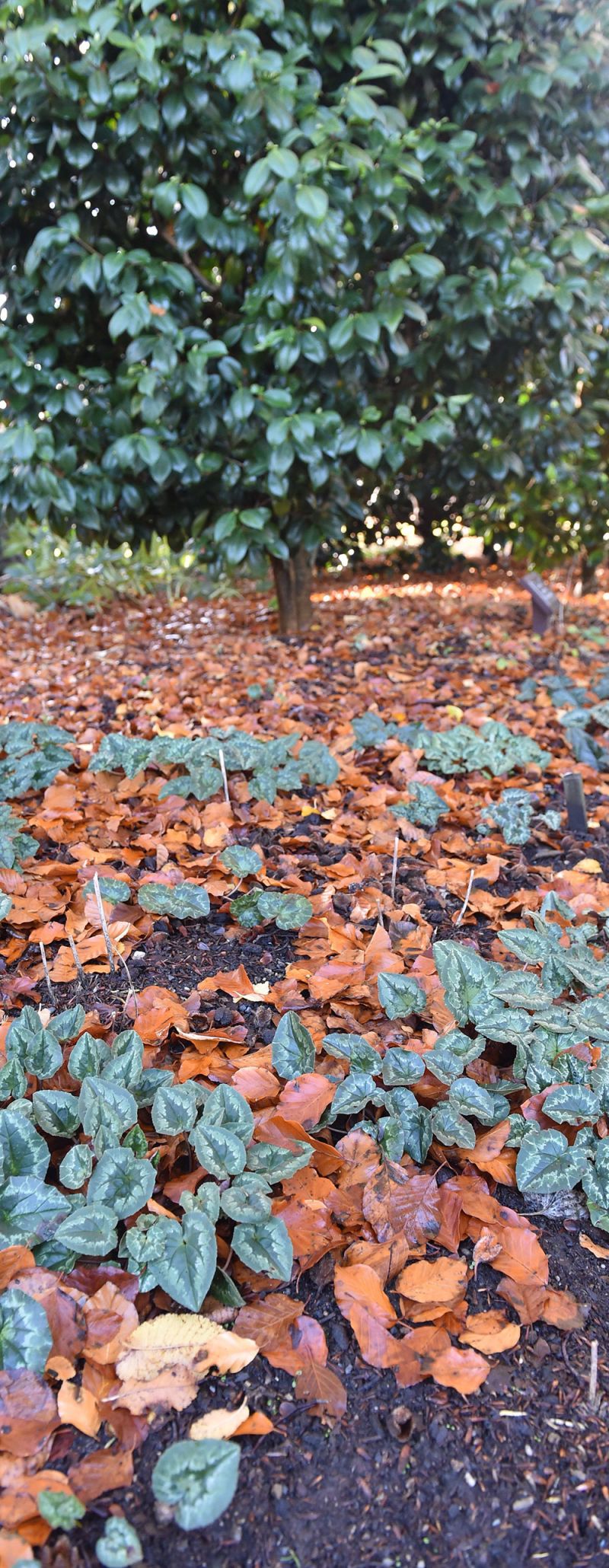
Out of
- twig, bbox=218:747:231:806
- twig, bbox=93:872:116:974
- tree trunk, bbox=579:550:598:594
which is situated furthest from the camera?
tree trunk, bbox=579:550:598:594

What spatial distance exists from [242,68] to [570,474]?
8.74 ft

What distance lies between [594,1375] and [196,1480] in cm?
42

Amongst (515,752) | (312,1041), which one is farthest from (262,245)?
(312,1041)

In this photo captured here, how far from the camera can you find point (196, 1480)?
33.4 inches

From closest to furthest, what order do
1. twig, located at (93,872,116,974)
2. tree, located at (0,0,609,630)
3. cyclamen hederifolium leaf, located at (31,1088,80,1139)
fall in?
cyclamen hederifolium leaf, located at (31,1088,80,1139) → twig, located at (93,872,116,974) → tree, located at (0,0,609,630)

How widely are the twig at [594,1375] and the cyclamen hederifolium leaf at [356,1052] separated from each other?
1.40 feet

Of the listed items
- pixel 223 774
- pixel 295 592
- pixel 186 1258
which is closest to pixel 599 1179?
pixel 186 1258

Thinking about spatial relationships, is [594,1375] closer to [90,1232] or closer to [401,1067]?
[401,1067]

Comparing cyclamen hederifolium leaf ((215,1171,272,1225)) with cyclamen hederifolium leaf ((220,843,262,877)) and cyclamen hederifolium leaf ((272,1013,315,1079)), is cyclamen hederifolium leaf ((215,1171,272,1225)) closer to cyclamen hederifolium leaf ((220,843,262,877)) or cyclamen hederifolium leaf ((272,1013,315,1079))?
cyclamen hederifolium leaf ((272,1013,315,1079))

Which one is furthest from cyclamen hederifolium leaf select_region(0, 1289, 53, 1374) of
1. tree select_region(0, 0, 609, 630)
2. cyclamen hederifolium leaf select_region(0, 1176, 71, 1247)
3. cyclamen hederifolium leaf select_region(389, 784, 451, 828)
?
tree select_region(0, 0, 609, 630)

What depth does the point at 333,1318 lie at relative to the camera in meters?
1.07

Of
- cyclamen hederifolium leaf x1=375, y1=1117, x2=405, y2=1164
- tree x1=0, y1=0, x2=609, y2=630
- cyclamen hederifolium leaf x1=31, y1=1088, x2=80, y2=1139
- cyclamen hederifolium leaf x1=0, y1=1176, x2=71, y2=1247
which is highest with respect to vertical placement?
tree x1=0, y1=0, x2=609, y2=630

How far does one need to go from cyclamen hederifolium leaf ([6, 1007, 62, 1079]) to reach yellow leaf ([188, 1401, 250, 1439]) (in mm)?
500

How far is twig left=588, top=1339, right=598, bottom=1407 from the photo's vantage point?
0.99 metres
